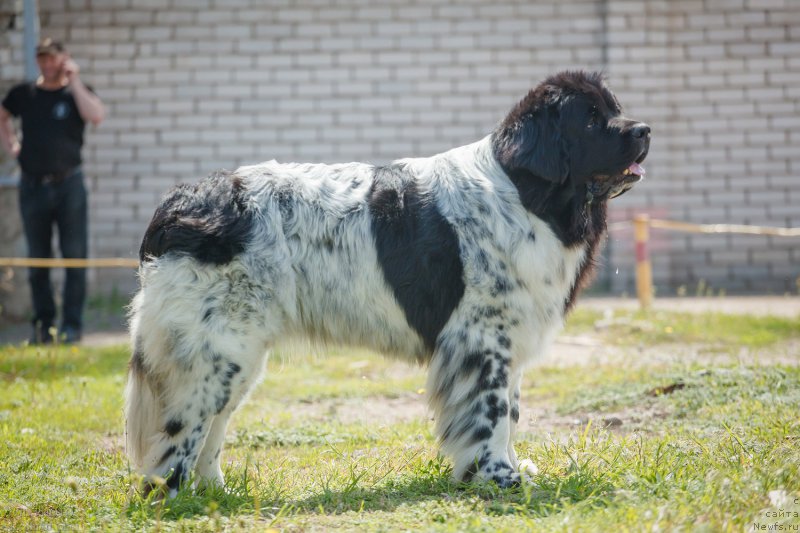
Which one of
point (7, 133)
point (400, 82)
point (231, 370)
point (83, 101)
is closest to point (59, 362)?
point (83, 101)

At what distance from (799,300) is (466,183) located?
7.90 meters

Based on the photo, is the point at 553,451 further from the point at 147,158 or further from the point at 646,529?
the point at 147,158

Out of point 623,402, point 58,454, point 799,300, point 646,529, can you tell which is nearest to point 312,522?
point 646,529

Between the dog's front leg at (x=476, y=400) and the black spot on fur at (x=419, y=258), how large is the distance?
14 cm

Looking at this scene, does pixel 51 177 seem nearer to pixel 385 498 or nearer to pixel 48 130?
pixel 48 130

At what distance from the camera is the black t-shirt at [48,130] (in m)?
8.66

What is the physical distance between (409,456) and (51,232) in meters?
5.48

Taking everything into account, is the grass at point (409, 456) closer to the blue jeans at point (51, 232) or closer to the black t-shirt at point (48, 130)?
the blue jeans at point (51, 232)

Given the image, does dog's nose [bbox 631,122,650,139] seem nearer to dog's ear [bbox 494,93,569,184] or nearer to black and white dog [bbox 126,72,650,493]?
black and white dog [bbox 126,72,650,493]

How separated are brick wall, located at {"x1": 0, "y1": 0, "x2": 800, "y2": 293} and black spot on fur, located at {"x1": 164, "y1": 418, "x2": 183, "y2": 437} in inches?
322

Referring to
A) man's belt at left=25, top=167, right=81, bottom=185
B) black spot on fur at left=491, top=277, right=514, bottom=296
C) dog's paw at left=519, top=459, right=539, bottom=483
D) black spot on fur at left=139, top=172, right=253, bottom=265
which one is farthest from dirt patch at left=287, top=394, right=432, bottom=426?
man's belt at left=25, top=167, right=81, bottom=185

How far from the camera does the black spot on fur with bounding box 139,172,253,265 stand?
4141 mm

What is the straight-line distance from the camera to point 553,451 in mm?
4625

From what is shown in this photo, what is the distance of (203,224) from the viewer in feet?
13.6
